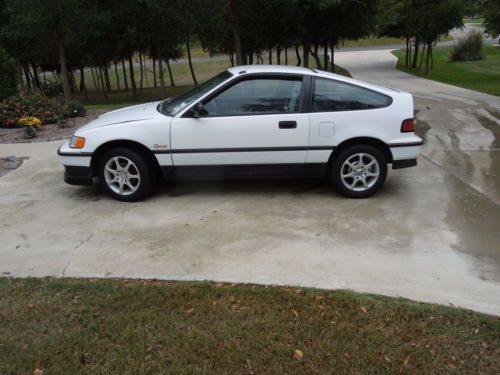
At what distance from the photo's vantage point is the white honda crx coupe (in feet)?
18.4

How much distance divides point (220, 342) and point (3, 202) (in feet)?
12.9

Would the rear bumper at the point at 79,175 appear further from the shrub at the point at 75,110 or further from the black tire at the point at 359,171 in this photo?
A: the shrub at the point at 75,110

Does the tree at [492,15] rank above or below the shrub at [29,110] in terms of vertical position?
above

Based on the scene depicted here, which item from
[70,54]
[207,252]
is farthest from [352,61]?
[207,252]

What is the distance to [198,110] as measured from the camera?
5609 mm

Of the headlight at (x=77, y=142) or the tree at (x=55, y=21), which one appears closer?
the headlight at (x=77, y=142)

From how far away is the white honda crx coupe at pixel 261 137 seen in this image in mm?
5605

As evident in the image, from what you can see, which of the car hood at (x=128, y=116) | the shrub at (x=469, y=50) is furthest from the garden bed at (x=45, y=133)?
the shrub at (x=469, y=50)

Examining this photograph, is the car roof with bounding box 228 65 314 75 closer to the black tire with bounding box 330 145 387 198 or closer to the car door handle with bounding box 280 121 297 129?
the car door handle with bounding box 280 121 297 129

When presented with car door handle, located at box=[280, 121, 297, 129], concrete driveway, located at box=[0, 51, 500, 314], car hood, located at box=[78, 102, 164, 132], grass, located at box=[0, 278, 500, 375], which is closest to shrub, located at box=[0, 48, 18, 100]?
concrete driveway, located at box=[0, 51, 500, 314]

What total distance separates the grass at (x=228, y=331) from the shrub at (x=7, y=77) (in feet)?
32.3

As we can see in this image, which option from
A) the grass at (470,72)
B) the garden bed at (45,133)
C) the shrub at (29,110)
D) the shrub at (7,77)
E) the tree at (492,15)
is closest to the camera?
the garden bed at (45,133)

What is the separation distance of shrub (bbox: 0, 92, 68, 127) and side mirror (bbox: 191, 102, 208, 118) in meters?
6.12

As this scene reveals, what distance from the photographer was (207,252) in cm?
442
